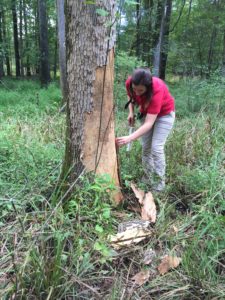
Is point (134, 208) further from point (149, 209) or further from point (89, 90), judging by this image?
point (89, 90)

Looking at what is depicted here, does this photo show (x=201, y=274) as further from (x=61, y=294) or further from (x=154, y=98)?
(x=154, y=98)

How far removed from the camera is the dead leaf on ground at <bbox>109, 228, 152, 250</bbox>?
84.5 inches

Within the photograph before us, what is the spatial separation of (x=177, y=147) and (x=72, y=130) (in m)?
1.79

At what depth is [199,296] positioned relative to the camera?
1.83m

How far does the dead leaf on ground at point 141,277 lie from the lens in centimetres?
192

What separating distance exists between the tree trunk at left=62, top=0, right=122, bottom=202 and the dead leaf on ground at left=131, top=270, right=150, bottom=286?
808mm

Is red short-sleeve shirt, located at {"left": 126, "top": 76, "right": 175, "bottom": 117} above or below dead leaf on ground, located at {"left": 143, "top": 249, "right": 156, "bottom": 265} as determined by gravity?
above

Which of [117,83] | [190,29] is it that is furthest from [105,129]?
[190,29]

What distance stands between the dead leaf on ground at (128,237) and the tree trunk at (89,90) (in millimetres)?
460

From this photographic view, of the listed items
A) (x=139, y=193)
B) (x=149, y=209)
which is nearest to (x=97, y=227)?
(x=149, y=209)

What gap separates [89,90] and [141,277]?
1477 millimetres

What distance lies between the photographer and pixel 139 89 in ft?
9.18

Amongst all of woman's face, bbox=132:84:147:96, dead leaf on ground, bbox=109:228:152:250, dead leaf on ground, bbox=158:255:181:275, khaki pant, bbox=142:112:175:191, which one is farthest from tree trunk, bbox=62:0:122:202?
dead leaf on ground, bbox=158:255:181:275

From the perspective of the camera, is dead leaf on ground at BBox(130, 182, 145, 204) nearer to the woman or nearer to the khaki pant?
the woman
